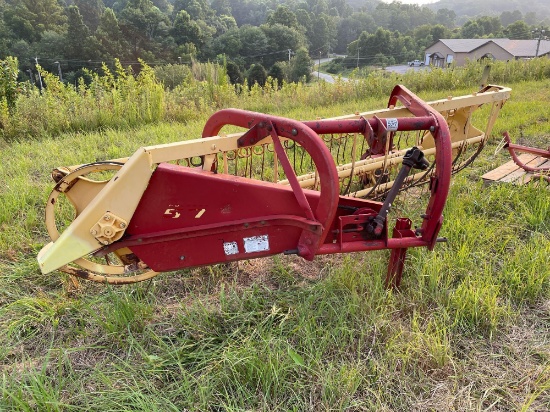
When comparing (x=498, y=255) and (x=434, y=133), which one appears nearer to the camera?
(x=434, y=133)

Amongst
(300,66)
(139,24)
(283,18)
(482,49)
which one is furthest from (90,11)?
(482,49)

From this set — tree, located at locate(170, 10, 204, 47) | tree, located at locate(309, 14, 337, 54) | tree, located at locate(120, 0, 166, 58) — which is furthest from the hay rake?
tree, located at locate(309, 14, 337, 54)

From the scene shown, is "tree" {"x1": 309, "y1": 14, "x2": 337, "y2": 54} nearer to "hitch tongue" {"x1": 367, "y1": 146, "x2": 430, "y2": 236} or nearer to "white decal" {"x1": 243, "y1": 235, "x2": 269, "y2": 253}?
"hitch tongue" {"x1": 367, "y1": 146, "x2": 430, "y2": 236}

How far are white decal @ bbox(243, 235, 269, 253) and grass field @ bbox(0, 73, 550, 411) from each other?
0.46 meters

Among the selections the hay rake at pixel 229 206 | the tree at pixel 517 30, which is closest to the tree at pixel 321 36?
the tree at pixel 517 30

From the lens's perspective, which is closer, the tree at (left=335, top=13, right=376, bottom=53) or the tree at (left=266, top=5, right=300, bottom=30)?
the tree at (left=266, top=5, right=300, bottom=30)

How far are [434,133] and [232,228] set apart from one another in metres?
1.15

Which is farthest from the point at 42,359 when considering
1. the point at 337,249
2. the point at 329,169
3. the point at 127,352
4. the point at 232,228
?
the point at 329,169

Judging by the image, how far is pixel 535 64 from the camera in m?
11.0

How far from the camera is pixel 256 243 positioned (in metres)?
1.97

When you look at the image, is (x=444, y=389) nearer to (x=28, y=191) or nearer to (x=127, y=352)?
(x=127, y=352)

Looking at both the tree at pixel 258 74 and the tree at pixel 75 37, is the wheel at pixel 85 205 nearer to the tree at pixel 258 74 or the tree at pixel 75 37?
the tree at pixel 258 74

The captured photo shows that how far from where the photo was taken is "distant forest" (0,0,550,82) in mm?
40125

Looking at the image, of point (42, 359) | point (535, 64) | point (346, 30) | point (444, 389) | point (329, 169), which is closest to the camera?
point (329, 169)
